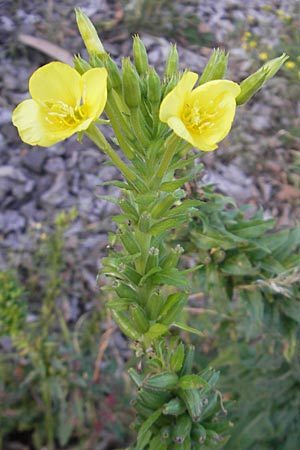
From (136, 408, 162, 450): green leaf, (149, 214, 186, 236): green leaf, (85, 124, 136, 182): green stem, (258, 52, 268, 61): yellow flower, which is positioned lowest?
(258, 52, 268, 61): yellow flower

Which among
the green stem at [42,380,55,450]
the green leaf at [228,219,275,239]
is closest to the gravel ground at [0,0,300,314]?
the green stem at [42,380,55,450]

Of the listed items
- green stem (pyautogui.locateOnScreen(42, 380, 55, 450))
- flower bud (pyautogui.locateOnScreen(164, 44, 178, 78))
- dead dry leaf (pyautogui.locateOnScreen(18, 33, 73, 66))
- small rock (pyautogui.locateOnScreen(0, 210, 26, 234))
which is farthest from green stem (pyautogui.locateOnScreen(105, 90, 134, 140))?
dead dry leaf (pyautogui.locateOnScreen(18, 33, 73, 66))

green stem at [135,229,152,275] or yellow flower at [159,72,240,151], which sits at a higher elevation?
yellow flower at [159,72,240,151]

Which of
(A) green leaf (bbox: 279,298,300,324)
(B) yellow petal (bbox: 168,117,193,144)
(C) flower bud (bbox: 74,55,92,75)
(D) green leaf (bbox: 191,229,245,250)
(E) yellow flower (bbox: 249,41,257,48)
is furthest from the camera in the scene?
(E) yellow flower (bbox: 249,41,257,48)

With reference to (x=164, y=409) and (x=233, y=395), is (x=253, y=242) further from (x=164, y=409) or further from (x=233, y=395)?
(x=233, y=395)

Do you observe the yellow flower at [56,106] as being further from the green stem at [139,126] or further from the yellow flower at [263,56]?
the yellow flower at [263,56]

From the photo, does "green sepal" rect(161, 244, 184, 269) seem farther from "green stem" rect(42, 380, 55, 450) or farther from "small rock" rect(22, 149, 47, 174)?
"small rock" rect(22, 149, 47, 174)

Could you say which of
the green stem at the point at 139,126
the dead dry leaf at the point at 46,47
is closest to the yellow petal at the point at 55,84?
the green stem at the point at 139,126

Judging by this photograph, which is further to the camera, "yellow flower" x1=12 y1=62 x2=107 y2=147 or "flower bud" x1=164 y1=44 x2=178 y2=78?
"flower bud" x1=164 y1=44 x2=178 y2=78

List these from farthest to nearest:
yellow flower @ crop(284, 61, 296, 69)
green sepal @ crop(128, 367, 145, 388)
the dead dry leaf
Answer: yellow flower @ crop(284, 61, 296, 69) < the dead dry leaf < green sepal @ crop(128, 367, 145, 388)
